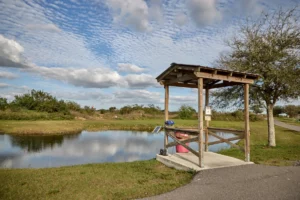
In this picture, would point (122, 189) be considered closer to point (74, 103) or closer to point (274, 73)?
point (274, 73)

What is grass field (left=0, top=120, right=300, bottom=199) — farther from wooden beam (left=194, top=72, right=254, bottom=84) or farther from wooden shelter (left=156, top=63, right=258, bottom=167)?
wooden beam (left=194, top=72, right=254, bottom=84)

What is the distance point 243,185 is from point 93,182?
4.35 m

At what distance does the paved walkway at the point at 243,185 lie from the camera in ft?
17.7

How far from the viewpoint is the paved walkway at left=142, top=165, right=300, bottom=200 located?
17.7 feet

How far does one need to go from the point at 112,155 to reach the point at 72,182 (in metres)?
7.99

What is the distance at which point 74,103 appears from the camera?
53875 millimetres

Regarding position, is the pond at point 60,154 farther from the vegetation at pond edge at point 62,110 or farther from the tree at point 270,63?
the vegetation at pond edge at point 62,110

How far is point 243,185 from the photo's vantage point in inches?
243

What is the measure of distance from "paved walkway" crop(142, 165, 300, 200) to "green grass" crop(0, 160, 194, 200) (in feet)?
1.67

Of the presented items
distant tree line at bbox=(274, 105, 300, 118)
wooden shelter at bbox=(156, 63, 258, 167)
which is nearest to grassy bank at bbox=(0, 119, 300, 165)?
wooden shelter at bbox=(156, 63, 258, 167)

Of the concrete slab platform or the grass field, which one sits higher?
the concrete slab platform

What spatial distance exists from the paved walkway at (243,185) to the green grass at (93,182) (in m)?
0.51

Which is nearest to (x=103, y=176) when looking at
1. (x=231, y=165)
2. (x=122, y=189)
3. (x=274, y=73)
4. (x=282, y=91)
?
(x=122, y=189)

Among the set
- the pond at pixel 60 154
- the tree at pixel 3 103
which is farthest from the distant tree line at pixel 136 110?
the pond at pixel 60 154
